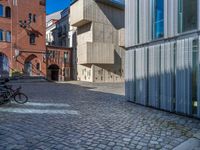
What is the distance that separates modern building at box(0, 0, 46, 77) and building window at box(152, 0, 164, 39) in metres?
25.0

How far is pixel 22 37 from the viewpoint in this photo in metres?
32.8

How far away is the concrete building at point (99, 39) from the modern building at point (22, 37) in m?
5.50

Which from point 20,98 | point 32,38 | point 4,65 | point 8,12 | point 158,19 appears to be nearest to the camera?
point 158,19

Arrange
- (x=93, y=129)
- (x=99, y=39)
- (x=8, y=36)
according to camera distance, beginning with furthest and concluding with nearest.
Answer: (x=99, y=39) → (x=8, y=36) → (x=93, y=129)

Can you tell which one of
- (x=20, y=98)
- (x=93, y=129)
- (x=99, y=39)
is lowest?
(x=93, y=129)

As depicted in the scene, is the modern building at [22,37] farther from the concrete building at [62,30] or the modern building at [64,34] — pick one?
the concrete building at [62,30]

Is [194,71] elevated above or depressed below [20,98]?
above

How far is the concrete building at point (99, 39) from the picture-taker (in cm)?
3142

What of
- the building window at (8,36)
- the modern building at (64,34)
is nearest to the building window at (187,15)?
the building window at (8,36)

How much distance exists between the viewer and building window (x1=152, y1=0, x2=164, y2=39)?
9391 mm

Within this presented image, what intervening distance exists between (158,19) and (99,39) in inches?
923

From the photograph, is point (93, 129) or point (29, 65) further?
point (29, 65)

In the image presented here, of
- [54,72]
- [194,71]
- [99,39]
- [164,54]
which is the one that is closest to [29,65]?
[54,72]

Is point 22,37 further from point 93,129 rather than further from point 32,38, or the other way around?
point 93,129
